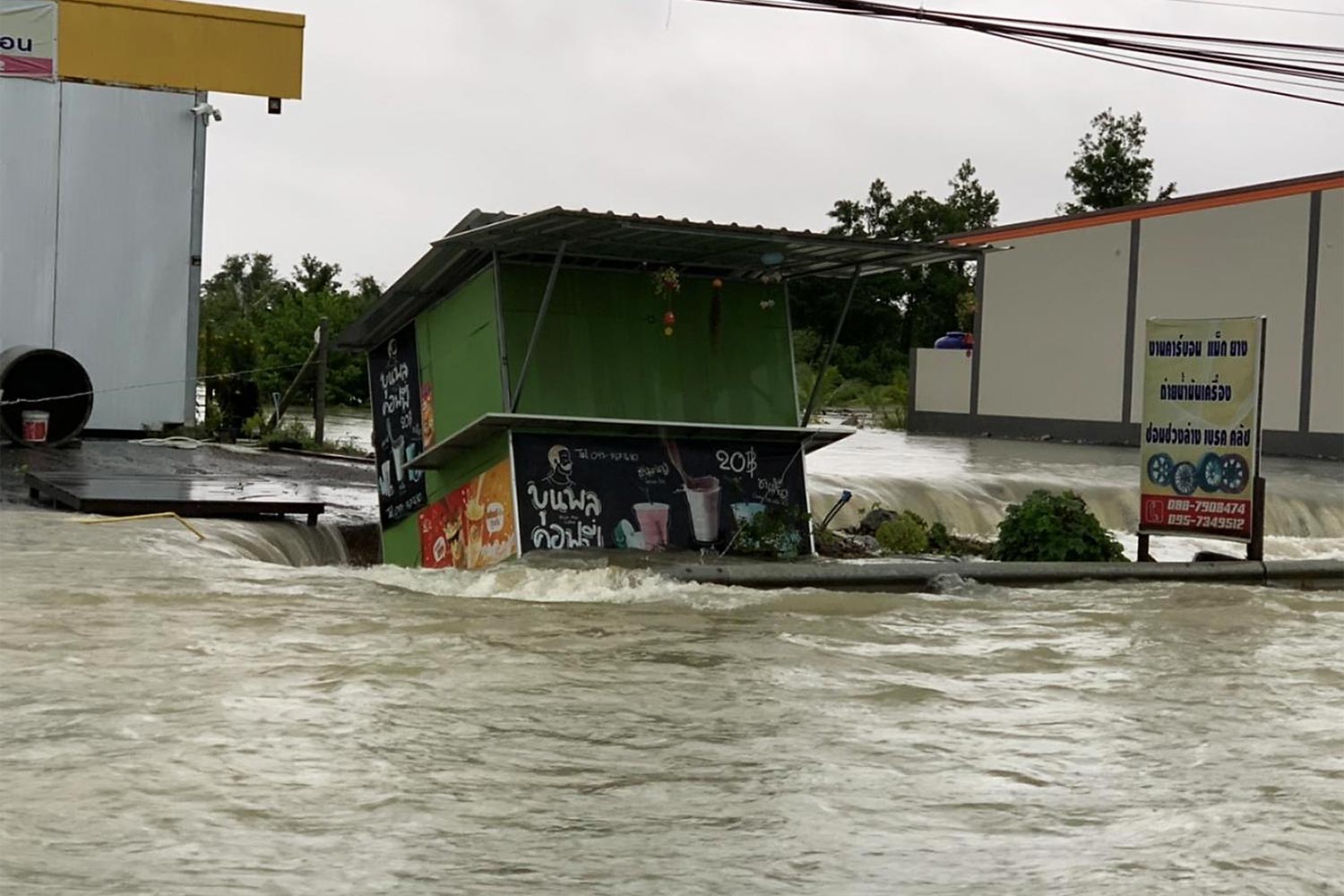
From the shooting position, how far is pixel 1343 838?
6.05 m

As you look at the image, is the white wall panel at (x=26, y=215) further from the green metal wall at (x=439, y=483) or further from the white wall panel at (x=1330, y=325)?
the white wall panel at (x=1330, y=325)

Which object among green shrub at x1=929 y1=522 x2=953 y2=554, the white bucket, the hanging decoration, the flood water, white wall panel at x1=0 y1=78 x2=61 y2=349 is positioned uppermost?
white wall panel at x1=0 y1=78 x2=61 y2=349

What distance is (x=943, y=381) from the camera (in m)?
44.5

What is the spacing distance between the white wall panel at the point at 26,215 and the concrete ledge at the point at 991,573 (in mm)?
16275

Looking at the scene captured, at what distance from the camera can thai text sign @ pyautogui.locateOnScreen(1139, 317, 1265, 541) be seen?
14.3m

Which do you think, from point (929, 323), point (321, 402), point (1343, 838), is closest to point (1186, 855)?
point (1343, 838)

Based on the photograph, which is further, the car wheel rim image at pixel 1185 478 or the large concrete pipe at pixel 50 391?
the large concrete pipe at pixel 50 391

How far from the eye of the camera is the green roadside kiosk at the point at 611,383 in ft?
→ 42.4

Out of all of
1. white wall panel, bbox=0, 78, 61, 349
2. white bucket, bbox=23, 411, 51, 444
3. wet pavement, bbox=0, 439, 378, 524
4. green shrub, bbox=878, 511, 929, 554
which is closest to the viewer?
green shrub, bbox=878, 511, 929, 554

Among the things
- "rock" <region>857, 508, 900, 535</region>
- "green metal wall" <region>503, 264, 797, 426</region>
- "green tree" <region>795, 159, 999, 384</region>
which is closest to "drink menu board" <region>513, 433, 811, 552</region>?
"green metal wall" <region>503, 264, 797, 426</region>

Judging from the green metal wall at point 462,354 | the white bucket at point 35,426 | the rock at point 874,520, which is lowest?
the rock at point 874,520

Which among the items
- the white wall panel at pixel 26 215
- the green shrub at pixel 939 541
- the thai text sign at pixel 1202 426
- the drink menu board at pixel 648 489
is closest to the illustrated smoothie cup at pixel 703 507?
the drink menu board at pixel 648 489

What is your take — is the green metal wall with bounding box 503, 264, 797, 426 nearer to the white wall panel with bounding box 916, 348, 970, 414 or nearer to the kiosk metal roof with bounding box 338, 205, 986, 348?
the kiosk metal roof with bounding box 338, 205, 986, 348

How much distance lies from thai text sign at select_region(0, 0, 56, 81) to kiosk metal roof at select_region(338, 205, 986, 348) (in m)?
6.77
